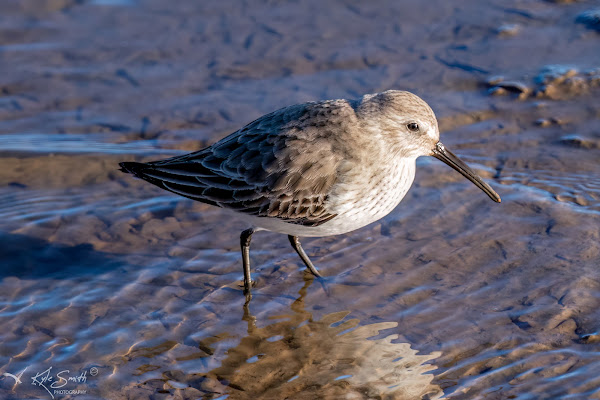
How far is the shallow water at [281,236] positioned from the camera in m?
5.99

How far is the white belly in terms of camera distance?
21.1ft

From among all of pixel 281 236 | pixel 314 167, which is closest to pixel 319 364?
pixel 314 167

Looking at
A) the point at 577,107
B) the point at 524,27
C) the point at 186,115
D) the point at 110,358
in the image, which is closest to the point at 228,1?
the point at 186,115

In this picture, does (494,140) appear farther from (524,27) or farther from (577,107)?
(524,27)

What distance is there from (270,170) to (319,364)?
1728mm

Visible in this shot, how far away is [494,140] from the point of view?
906 cm

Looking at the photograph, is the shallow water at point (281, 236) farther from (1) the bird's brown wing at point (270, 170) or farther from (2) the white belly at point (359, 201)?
(1) the bird's brown wing at point (270, 170)

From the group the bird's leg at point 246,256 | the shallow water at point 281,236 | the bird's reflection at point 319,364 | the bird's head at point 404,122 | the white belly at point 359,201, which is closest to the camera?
the bird's reflection at point 319,364

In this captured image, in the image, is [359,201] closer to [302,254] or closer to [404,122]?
[404,122]

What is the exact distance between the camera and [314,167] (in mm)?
6488

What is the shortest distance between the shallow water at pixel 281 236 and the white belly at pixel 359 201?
2.31 feet

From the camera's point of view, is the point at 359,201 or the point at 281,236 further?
the point at 281,236

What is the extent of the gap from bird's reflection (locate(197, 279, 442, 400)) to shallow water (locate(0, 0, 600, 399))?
0.02 metres
